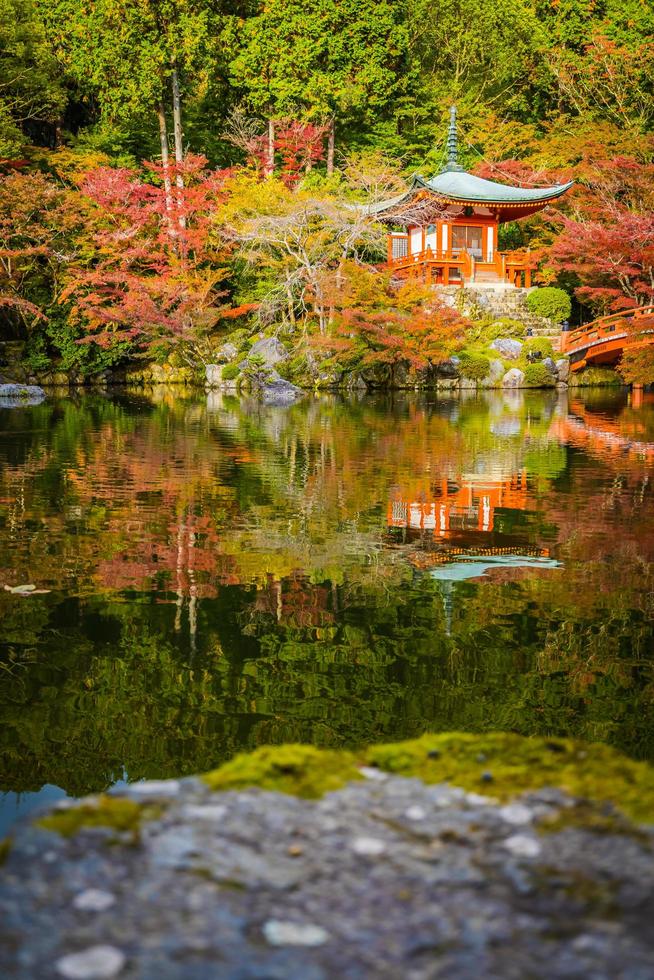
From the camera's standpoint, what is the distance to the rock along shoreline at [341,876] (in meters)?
1.28

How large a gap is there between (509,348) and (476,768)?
25459 millimetres

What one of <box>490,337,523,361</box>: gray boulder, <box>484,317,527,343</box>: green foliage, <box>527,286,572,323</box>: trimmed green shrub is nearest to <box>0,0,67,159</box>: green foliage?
<box>484,317,527,343</box>: green foliage

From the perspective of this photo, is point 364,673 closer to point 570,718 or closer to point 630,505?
point 570,718

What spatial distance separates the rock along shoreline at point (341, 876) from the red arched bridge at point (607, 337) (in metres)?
23.9

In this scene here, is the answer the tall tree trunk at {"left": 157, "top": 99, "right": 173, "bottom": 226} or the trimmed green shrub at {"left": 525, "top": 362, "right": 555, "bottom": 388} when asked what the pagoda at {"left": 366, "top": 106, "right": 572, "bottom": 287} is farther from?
the tall tree trunk at {"left": 157, "top": 99, "right": 173, "bottom": 226}

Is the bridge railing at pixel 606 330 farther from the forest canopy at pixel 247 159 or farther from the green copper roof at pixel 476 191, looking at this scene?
the green copper roof at pixel 476 191

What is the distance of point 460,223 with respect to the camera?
30484 millimetres

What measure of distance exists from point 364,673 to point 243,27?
99.6 feet

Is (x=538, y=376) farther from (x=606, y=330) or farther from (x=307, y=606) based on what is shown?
(x=307, y=606)

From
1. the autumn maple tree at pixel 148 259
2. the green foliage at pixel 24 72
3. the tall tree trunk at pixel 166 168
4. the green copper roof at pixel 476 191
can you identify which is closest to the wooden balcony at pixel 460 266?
the green copper roof at pixel 476 191

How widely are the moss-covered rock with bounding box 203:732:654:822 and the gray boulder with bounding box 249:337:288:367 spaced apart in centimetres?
2384

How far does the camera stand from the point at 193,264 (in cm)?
2675

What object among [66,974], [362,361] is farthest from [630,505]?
[362,361]

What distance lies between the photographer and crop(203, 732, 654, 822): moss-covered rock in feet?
5.81
